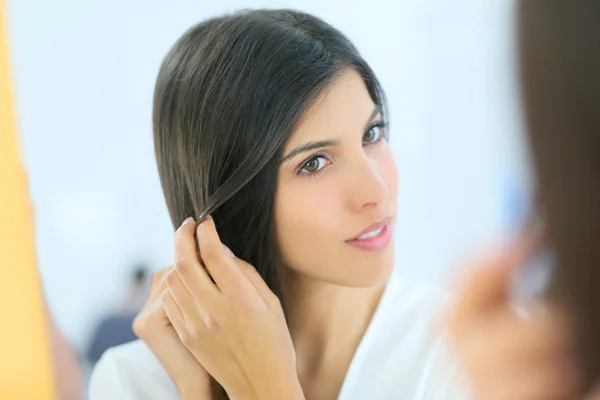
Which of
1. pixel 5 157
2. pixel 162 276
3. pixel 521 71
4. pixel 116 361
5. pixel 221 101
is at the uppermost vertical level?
pixel 521 71

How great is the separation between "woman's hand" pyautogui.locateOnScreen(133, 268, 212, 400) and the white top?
0.12ft

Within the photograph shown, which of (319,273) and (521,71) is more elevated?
(521,71)

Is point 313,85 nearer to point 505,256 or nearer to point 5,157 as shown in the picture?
point 505,256

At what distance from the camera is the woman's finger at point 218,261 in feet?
2.70

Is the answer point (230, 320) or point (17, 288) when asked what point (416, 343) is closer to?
point (230, 320)

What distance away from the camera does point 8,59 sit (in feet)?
3.15

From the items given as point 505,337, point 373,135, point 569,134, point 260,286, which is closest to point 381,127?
point 373,135

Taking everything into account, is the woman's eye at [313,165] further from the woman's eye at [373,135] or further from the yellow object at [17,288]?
the yellow object at [17,288]

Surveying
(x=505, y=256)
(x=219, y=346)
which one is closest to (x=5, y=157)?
(x=219, y=346)

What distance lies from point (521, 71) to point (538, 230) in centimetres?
14

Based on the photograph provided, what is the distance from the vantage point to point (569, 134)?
39 centimetres

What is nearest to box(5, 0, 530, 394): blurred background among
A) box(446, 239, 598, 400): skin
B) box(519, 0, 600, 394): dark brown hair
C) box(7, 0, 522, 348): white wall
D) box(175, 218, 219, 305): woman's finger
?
box(7, 0, 522, 348): white wall

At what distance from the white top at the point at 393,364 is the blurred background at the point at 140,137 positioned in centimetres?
5

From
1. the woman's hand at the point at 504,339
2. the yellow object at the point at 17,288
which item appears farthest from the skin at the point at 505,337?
the yellow object at the point at 17,288
